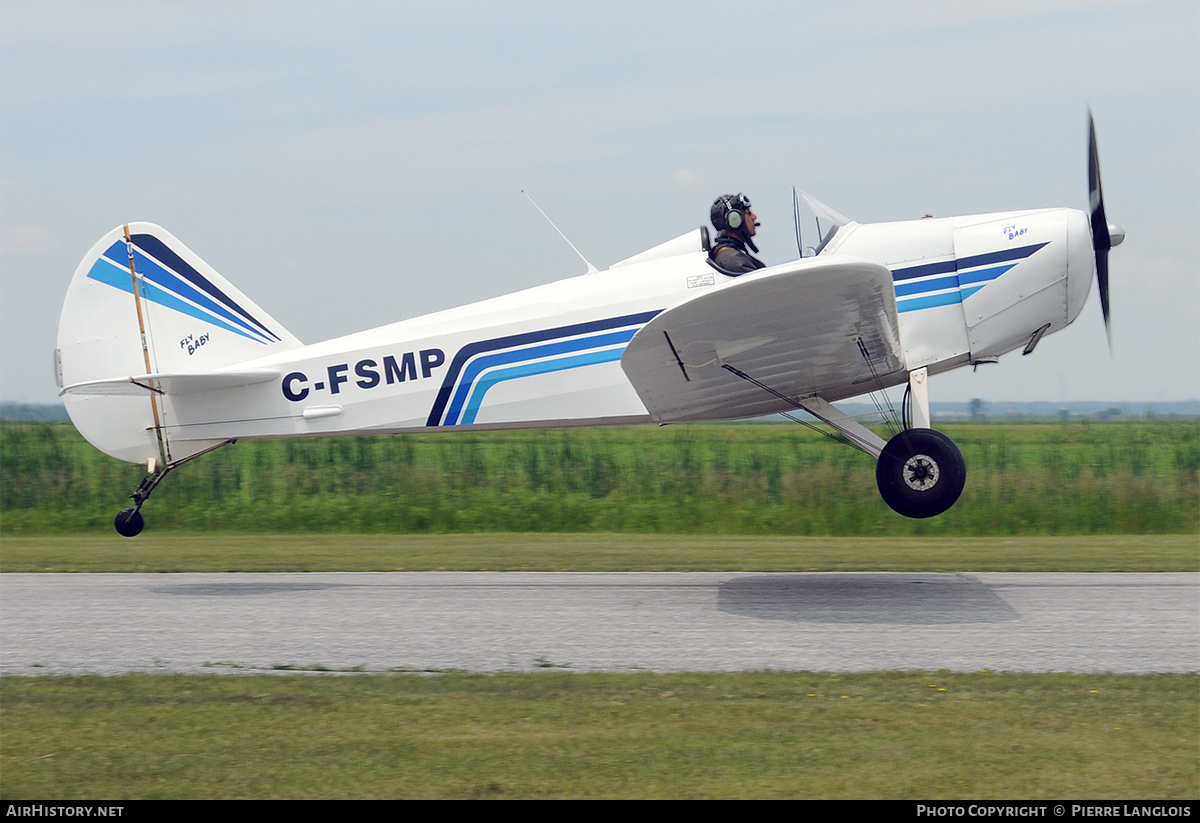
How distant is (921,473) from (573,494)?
11.0 metres

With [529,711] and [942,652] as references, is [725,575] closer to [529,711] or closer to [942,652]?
[942,652]

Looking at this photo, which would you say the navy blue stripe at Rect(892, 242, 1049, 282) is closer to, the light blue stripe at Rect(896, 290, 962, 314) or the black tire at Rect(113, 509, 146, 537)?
the light blue stripe at Rect(896, 290, 962, 314)

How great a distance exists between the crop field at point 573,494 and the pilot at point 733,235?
7.62 metres

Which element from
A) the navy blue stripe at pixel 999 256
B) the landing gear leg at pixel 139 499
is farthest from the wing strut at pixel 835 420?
the landing gear leg at pixel 139 499

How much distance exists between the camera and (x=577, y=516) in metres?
17.9

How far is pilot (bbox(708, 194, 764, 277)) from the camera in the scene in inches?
379

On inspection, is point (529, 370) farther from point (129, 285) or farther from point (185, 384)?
point (129, 285)

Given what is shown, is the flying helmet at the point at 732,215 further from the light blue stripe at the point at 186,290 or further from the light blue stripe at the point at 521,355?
the light blue stripe at the point at 186,290

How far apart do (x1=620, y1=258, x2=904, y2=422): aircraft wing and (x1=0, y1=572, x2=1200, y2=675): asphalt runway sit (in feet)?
5.89

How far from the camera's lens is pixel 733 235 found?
9734 mm

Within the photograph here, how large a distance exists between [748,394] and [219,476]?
13.5m

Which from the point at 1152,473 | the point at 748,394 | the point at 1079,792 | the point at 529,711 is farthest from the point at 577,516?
the point at 1079,792

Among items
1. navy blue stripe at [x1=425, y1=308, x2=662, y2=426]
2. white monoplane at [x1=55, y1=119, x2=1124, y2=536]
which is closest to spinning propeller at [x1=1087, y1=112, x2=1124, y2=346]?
white monoplane at [x1=55, y1=119, x2=1124, y2=536]

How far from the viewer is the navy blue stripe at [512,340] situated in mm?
9703
